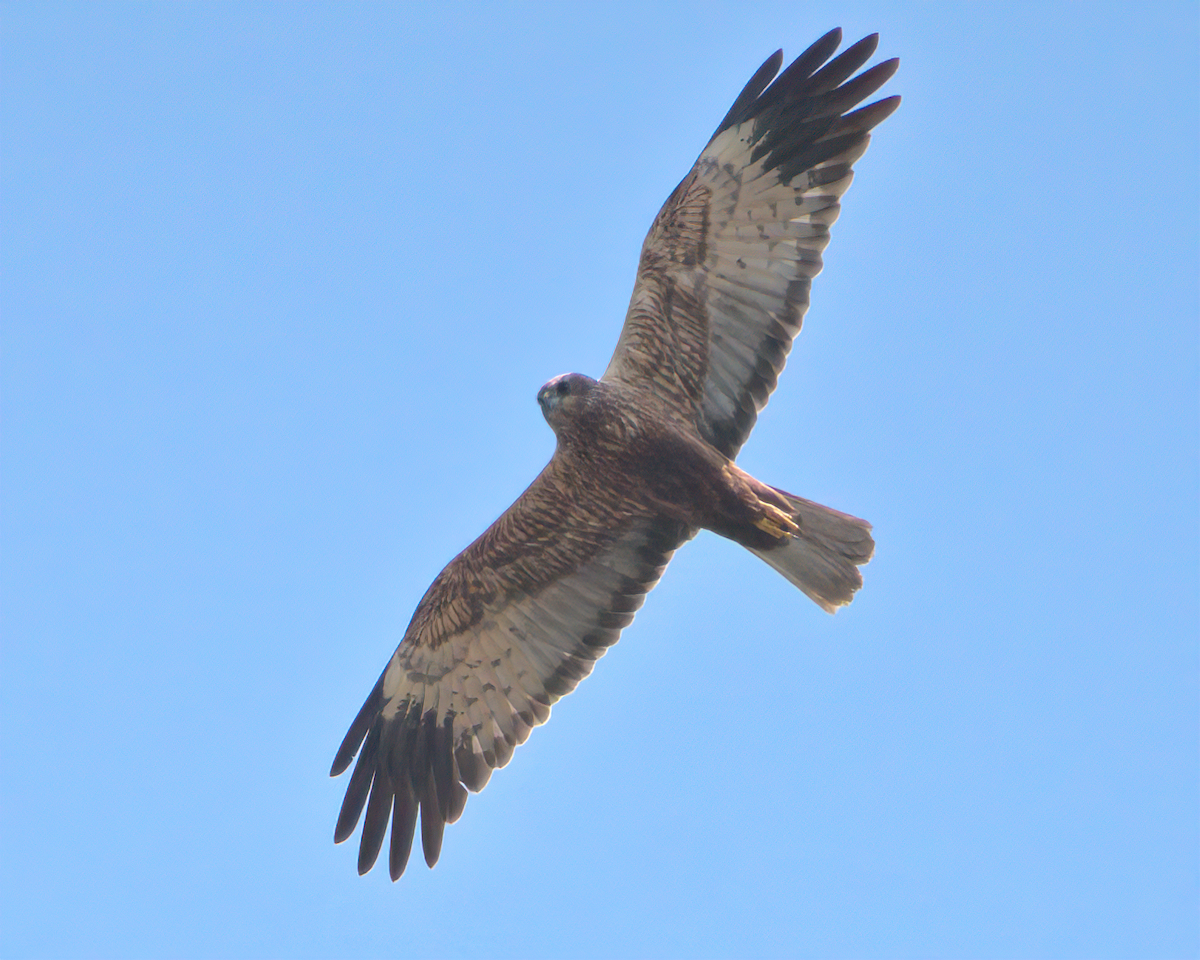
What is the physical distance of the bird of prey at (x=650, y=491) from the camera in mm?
9281

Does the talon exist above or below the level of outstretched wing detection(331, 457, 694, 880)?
above

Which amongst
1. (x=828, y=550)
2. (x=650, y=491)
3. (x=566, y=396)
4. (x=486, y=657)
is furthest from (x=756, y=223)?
(x=486, y=657)

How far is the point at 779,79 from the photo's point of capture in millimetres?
9375

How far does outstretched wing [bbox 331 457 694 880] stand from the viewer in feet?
32.9

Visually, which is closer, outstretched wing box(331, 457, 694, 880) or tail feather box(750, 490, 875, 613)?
tail feather box(750, 490, 875, 613)

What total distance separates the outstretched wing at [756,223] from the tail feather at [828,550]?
1.01m

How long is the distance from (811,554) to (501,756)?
9.25ft

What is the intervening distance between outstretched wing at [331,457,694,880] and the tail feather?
95 centimetres

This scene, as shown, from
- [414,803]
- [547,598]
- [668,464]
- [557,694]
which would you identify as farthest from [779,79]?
[414,803]

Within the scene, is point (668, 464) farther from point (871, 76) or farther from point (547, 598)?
point (871, 76)

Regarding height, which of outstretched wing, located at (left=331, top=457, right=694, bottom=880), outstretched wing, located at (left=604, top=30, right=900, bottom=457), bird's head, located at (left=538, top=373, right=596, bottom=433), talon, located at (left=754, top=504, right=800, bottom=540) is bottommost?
outstretched wing, located at (left=331, top=457, right=694, bottom=880)

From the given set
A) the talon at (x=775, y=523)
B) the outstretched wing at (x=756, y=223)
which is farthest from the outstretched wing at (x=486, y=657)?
the outstretched wing at (x=756, y=223)

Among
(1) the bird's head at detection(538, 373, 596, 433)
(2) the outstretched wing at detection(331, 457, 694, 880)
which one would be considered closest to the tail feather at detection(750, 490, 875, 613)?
(2) the outstretched wing at detection(331, 457, 694, 880)

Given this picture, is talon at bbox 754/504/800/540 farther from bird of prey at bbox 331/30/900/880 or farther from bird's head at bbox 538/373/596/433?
bird's head at bbox 538/373/596/433
